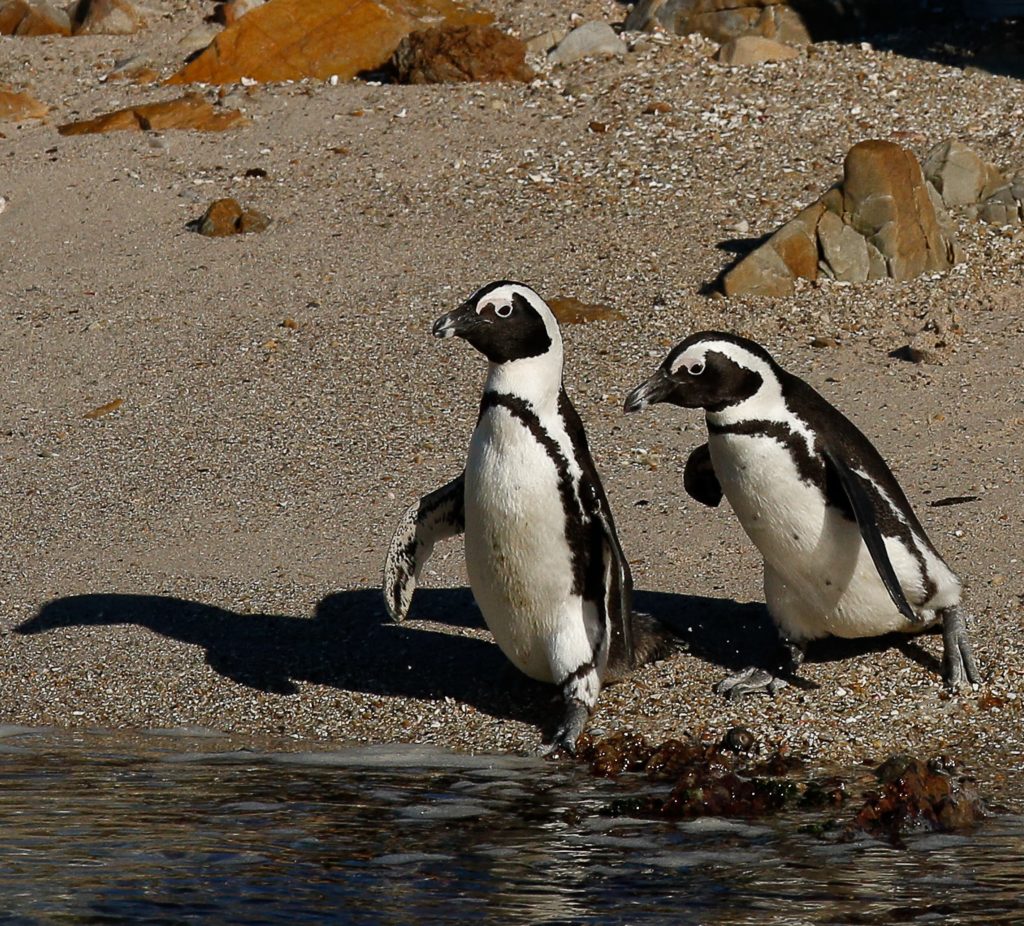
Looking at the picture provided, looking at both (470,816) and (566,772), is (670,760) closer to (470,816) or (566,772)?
(566,772)

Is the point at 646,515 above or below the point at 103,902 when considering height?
below

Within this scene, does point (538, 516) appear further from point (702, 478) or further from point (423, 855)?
point (423, 855)

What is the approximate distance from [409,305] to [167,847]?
526 cm

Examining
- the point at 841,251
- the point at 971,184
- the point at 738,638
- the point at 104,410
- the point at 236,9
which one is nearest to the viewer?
the point at 738,638

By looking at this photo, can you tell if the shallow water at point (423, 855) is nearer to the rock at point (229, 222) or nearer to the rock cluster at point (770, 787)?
the rock cluster at point (770, 787)

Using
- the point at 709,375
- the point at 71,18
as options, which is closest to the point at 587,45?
the point at 71,18

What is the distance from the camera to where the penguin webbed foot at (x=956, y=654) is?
4977mm

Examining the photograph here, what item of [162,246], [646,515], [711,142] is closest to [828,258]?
[711,142]

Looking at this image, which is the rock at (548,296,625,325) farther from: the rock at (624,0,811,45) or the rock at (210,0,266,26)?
the rock at (210,0,266,26)

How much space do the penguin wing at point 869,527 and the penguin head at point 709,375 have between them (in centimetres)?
30

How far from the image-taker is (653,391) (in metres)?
4.95

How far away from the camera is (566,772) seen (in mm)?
4625

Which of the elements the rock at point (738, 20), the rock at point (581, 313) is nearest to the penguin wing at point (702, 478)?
the rock at point (581, 313)

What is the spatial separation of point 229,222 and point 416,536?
17.3ft
